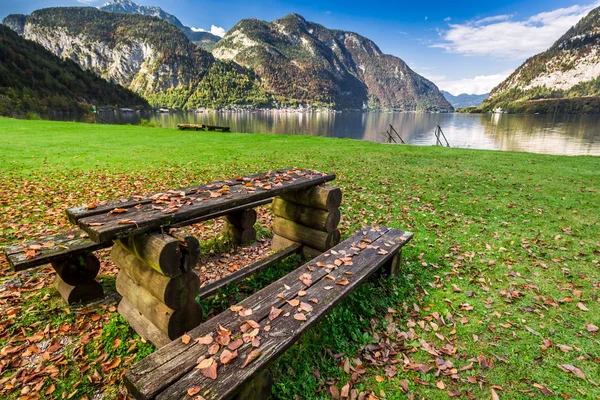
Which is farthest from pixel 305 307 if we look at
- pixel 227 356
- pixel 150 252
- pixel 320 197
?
pixel 320 197

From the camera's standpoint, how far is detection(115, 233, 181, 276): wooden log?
2879mm

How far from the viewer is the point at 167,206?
354cm

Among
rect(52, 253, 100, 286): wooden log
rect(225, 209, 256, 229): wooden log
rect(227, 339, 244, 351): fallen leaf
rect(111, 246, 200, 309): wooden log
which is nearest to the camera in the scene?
rect(227, 339, 244, 351): fallen leaf

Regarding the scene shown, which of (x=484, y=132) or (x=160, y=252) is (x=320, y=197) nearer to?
(x=160, y=252)

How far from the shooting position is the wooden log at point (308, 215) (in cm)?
539

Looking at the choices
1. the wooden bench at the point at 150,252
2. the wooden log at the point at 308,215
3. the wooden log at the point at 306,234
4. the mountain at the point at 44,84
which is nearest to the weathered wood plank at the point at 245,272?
the wooden bench at the point at 150,252

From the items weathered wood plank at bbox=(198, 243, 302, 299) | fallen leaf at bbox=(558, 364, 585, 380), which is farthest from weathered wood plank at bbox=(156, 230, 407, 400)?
fallen leaf at bbox=(558, 364, 585, 380)

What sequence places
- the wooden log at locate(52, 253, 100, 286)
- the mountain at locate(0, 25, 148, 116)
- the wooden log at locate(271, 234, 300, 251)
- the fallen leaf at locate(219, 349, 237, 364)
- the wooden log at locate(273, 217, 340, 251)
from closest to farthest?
the fallen leaf at locate(219, 349, 237, 364) → the wooden log at locate(52, 253, 100, 286) → the wooden log at locate(273, 217, 340, 251) → the wooden log at locate(271, 234, 300, 251) → the mountain at locate(0, 25, 148, 116)

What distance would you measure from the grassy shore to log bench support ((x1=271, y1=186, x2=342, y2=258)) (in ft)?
3.44

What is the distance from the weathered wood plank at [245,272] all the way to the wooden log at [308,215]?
0.54m

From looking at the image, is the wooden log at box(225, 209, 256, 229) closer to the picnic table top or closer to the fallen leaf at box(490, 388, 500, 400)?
the picnic table top

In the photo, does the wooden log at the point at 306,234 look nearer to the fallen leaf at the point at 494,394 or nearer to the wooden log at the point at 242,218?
the wooden log at the point at 242,218

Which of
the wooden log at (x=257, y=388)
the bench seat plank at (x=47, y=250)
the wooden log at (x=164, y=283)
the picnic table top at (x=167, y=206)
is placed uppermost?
the picnic table top at (x=167, y=206)

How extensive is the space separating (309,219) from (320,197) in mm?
556
